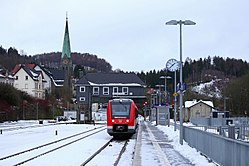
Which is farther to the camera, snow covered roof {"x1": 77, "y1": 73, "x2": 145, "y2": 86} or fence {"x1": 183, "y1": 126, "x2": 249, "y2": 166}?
snow covered roof {"x1": 77, "y1": 73, "x2": 145, "y2": 86}

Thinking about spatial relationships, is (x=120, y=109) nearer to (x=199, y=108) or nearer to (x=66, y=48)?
(x=199, y=108)

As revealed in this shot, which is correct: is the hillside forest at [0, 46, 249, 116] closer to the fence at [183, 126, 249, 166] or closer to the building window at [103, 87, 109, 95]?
the building window at [103, 87, 109, 95]

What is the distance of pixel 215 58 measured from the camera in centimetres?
18475

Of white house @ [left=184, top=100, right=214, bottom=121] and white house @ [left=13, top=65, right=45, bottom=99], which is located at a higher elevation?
white house @ [left=13, top=65, right=45, bottom=99]

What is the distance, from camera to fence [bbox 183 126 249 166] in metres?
11.7

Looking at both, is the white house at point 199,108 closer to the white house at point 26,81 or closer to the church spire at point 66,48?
the white house at point 26,81

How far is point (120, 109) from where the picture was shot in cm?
3419

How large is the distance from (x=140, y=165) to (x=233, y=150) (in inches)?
179

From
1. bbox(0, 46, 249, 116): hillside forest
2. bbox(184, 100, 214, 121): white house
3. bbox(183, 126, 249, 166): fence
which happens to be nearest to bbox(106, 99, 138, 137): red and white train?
bbox(183, 126, 249, 166): fence

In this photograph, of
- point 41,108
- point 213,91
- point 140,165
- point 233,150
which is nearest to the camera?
point 233,150

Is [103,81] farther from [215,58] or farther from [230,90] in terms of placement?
[215,58]

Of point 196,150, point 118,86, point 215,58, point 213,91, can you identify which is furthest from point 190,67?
point 196,150

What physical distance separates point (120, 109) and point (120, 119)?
897 mm

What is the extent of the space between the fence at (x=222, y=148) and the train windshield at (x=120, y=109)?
1198cm
